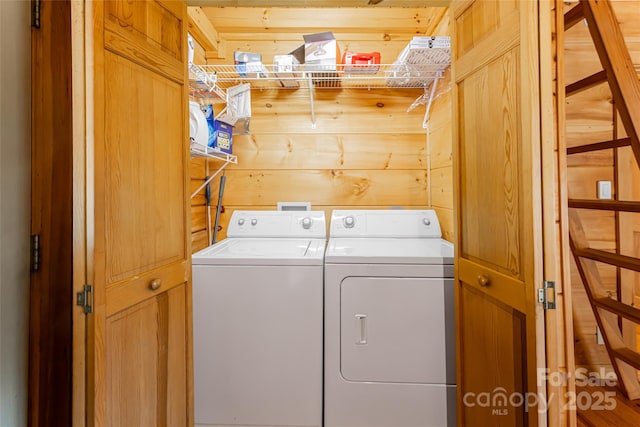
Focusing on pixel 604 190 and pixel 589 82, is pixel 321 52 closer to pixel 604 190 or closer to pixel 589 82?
pixel 589 82

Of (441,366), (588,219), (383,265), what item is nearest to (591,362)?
(588,219)

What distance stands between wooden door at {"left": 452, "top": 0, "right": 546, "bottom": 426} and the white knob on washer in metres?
0.88

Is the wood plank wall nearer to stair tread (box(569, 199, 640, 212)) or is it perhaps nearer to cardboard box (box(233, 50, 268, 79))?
cardboard box (box(233, 50, 268, 79))

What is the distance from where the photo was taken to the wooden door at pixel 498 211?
2.78ft

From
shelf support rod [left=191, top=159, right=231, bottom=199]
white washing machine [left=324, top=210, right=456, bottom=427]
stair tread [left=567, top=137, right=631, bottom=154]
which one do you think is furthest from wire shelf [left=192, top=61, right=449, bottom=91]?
white washing machine [left=324, top=210, right=456, bottom=427]

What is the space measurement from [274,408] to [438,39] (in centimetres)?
206

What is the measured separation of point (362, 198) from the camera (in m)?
2.28

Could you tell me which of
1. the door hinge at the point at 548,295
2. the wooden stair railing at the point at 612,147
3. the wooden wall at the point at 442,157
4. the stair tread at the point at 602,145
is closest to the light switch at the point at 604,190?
the wooden stair railing at the point at 612,147

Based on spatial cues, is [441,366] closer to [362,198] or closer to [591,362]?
[591,362]

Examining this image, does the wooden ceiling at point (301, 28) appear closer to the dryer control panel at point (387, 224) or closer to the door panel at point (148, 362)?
the dryer control panel at point (387, 224)

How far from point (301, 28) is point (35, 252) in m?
2.10

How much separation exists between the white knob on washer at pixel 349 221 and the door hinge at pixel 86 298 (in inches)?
57.7

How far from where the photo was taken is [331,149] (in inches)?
89.1

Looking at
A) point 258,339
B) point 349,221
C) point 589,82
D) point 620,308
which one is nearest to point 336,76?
point 349,221
